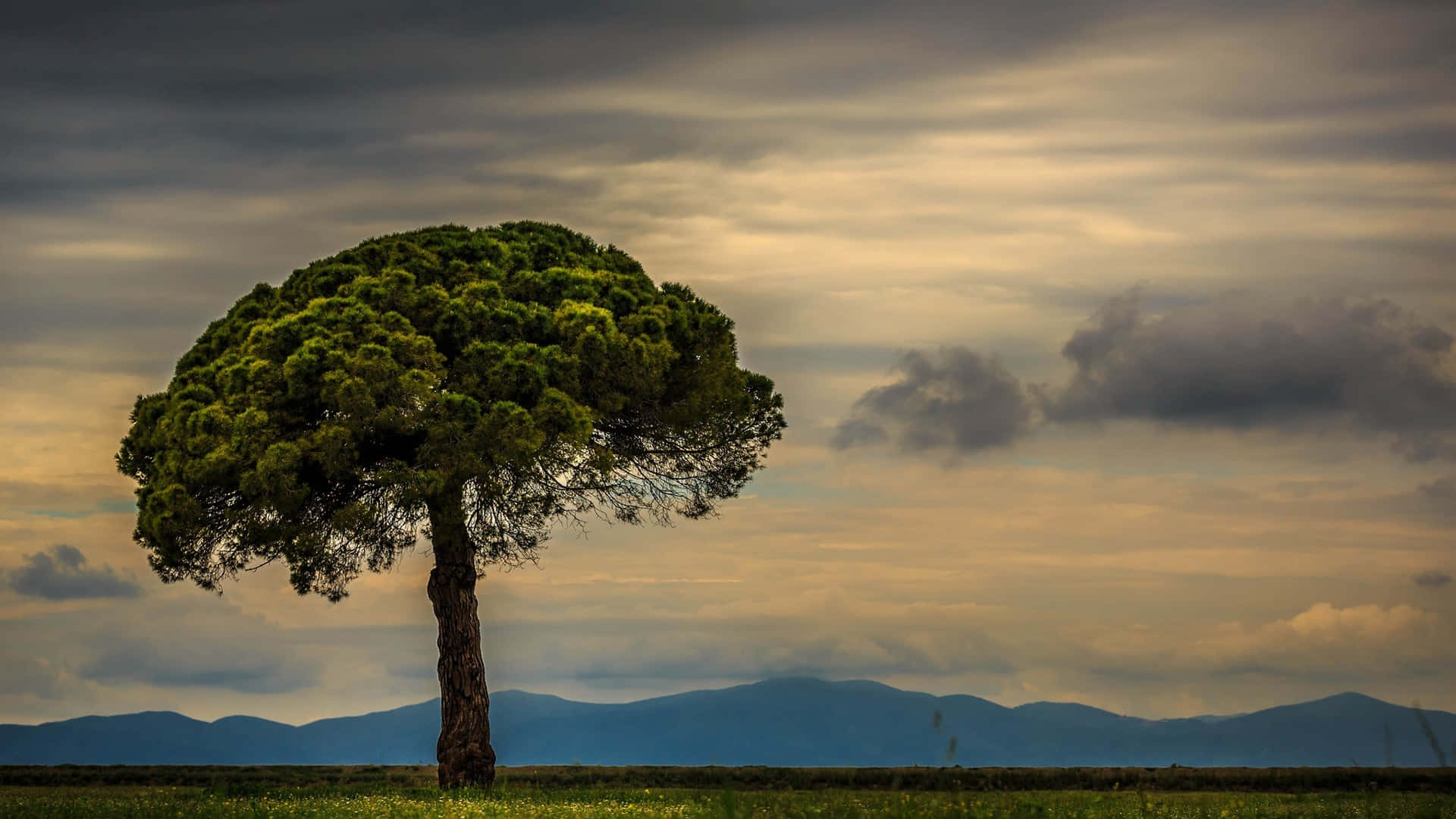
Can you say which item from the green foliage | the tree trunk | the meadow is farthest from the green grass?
the green foliage

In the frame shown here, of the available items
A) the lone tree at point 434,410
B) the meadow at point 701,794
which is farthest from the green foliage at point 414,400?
the meadow at point 701,794

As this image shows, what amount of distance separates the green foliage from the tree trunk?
646mm

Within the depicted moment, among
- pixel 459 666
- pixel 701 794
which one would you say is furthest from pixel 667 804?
pixel 459 666

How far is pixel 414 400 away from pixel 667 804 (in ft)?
33.6

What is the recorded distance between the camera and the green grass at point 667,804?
19.3 m

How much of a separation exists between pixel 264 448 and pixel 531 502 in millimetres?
5954

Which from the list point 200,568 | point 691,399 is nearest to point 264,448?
point 200,568

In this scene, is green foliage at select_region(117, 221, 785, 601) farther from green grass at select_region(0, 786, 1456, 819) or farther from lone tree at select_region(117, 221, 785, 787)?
green grass at select_region(0, 786, 1456, 819)

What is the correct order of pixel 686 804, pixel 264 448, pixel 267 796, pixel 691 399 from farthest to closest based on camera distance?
1. pixel 691 399
2. pixel 264 448
3. pixel 267 796
4. pixel 686 804

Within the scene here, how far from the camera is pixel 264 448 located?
90.6 ft

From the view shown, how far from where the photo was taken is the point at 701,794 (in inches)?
1077

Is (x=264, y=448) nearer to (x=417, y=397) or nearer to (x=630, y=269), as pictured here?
(x=417, y=397)

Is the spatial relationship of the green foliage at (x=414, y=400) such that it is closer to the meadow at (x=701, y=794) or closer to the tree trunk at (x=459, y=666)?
the tree trunk at (x=459, y=666)

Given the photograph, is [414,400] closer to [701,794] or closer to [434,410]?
[434,410]
